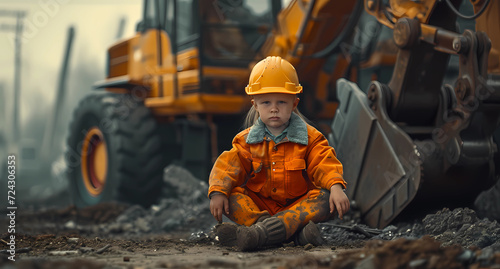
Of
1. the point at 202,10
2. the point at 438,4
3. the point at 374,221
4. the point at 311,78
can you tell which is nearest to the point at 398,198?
the point at 374,221

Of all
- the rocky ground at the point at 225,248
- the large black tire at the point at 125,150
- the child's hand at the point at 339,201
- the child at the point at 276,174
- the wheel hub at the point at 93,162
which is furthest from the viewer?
the wheel hub at the point at 93,162

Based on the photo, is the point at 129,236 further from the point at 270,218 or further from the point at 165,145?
the point at 270,218

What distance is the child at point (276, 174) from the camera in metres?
3.04

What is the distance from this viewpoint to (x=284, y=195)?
3.21 metres

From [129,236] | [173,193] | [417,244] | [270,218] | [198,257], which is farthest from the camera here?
[173,193]

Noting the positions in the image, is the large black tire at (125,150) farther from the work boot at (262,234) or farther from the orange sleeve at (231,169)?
the work boot at (262,234)

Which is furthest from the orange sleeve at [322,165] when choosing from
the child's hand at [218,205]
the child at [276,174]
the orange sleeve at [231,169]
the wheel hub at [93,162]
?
the wheel hub at [93,162]

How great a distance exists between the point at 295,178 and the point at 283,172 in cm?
8

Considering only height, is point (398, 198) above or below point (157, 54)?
below

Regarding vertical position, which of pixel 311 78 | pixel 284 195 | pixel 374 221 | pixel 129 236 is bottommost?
pixel 129 236

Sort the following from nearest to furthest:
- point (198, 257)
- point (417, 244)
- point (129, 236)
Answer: point (417, 244) → point (198, 257) → point (129, 236)

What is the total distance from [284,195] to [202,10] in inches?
126

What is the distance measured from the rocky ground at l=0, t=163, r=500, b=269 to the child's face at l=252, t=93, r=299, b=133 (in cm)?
64

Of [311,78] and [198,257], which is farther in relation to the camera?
[311,78]
